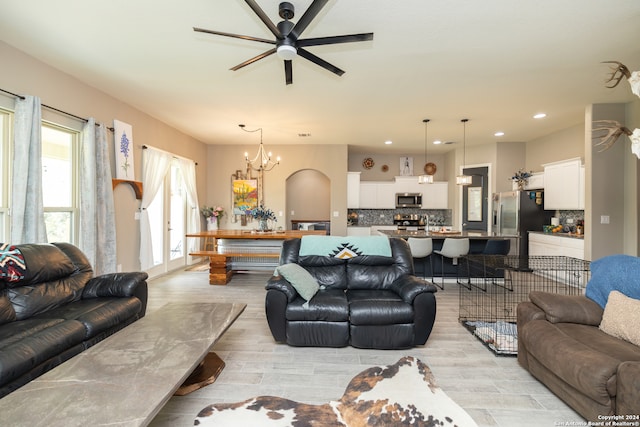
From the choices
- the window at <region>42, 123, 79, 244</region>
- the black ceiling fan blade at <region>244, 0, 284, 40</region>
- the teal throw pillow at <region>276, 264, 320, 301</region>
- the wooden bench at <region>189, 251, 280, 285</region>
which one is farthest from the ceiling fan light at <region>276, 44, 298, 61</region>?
the wooden bench at <region>189, 251, 280, 285</region>

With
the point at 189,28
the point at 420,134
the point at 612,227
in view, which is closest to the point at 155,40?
the point at 189,28

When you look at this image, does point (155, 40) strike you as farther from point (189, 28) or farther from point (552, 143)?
point (552, 143)

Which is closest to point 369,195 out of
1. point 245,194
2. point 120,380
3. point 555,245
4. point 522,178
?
point 245,194

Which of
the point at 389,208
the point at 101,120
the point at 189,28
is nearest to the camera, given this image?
the point at 189,28

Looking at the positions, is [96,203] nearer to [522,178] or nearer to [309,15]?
[309,15]

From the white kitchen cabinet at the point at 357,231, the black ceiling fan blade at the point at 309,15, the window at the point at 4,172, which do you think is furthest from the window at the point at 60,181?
the white kitchen cabinet at the point at 357,231

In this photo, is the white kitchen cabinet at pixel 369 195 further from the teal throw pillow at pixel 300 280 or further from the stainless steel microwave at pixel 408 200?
the teal throw pillow at pixel 300 280

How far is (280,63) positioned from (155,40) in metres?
1.23

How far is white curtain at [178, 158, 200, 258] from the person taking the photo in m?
6.57

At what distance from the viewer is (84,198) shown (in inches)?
150

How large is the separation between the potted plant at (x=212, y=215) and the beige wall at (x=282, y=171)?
192 millimetres

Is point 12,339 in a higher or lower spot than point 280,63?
lower

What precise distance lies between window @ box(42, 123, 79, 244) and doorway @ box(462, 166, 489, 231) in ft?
25.4

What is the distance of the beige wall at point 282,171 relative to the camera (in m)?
7.46
